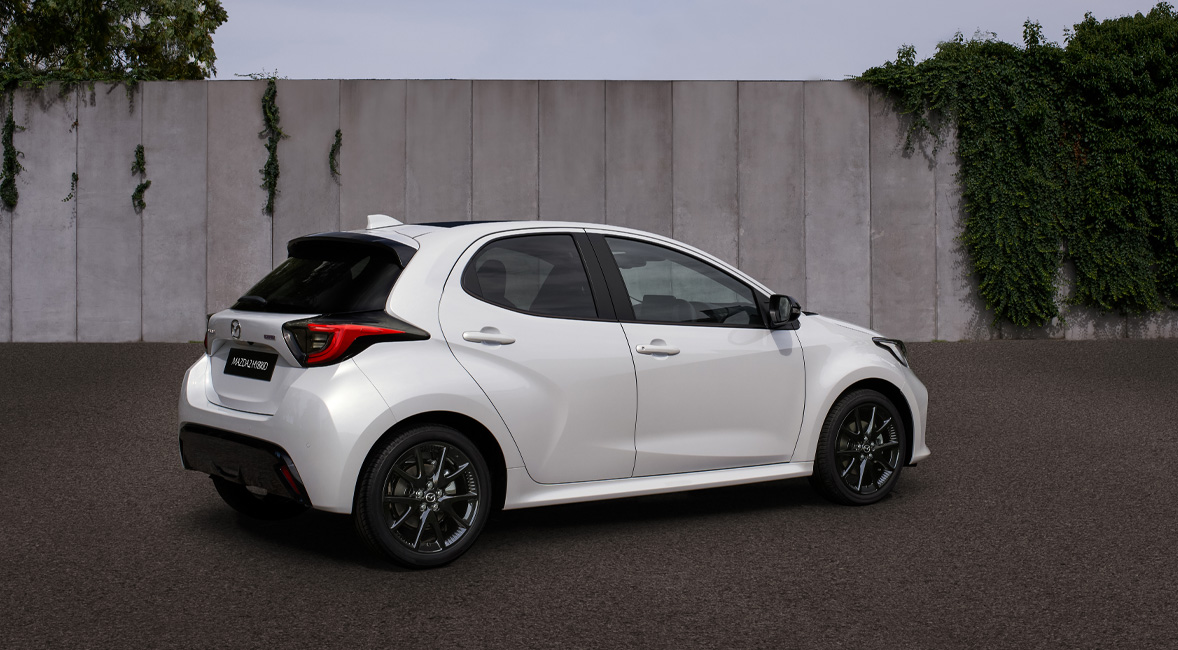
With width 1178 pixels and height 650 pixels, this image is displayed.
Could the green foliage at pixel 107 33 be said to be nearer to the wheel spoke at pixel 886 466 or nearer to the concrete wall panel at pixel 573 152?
the concrete wall panel at pixel 573 152

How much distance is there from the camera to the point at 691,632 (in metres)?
4.15

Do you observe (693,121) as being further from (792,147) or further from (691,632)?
(691,632)

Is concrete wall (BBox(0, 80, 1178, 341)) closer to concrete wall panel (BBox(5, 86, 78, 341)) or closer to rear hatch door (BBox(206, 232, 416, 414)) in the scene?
concrete wall panel (BBox(5, 86, 78, 341))

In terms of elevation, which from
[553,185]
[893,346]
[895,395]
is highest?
[553,185]

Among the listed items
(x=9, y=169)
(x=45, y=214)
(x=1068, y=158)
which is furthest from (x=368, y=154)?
(x=1068, y=158)

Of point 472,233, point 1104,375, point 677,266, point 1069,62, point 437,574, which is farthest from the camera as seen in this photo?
point 1069,62

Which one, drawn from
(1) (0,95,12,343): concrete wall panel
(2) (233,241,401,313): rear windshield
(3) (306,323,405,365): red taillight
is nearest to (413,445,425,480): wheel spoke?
(3) (306,323,405,365): red taillight

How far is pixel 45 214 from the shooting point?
16781 mm

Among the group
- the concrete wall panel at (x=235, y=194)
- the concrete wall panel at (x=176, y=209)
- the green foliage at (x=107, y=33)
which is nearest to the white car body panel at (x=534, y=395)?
the concrete wall panel at (x=235, y=194)

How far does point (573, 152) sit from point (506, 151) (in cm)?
99

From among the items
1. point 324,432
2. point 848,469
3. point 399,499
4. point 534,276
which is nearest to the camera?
point 324,432

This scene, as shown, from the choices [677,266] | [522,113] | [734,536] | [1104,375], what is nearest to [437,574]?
[734,536]

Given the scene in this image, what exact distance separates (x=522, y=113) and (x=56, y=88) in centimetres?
696

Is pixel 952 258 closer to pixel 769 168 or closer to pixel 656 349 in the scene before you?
pixel 769 168
